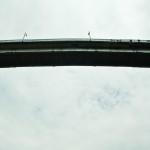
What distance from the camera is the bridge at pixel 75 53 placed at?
18.2m

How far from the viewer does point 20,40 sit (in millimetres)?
18922

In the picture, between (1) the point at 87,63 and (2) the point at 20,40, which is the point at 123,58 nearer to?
(1) the point at 87,63

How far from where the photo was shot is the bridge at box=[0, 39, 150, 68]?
716 inches

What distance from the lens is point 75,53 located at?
1822cm

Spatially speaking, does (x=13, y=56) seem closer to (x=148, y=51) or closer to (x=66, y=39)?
(x=66, y=39)

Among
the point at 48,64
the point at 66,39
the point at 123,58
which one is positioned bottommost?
the point at 48,64

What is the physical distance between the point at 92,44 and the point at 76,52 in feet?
5.26

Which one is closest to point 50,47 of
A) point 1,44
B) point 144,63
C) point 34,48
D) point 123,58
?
point 34,48

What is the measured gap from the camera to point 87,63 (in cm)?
1845

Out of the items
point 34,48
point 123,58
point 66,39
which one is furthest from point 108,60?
point 34,48

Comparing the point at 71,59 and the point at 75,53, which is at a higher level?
the point at 75,53

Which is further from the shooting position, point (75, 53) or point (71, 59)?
point (71, 59)

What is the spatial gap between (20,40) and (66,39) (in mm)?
4052

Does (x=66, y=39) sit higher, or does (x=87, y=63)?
(x=66, y=39)
